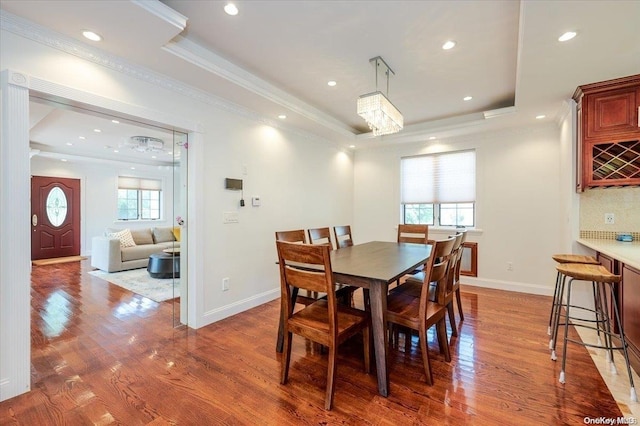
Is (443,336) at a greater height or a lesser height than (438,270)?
lesser

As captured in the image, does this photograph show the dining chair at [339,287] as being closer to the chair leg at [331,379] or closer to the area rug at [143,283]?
the chair leg at [331,379]

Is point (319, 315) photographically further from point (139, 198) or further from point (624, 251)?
point (139, 198)

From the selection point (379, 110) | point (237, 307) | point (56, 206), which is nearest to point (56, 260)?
point (56, 206)

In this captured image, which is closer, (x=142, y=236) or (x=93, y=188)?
(x=142, y=236)

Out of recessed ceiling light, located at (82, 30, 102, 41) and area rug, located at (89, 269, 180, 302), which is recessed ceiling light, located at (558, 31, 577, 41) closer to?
recessed ceiling light, located at (82, 30, 102, 41)

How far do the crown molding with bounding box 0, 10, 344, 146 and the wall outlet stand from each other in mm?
4165

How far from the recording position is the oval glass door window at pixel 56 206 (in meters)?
→ 6.92

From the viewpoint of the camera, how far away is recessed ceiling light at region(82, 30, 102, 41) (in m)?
2.09

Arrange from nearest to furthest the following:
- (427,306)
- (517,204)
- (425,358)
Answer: (425,358) → (427,306) → (517,204)

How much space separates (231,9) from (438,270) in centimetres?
243

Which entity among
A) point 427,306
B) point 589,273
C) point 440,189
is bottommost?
point 427,306

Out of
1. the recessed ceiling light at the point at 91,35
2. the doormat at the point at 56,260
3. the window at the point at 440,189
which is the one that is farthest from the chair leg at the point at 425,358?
the doormat at the point at 56,260

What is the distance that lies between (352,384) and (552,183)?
4.04 metres

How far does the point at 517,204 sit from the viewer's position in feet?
14.2
